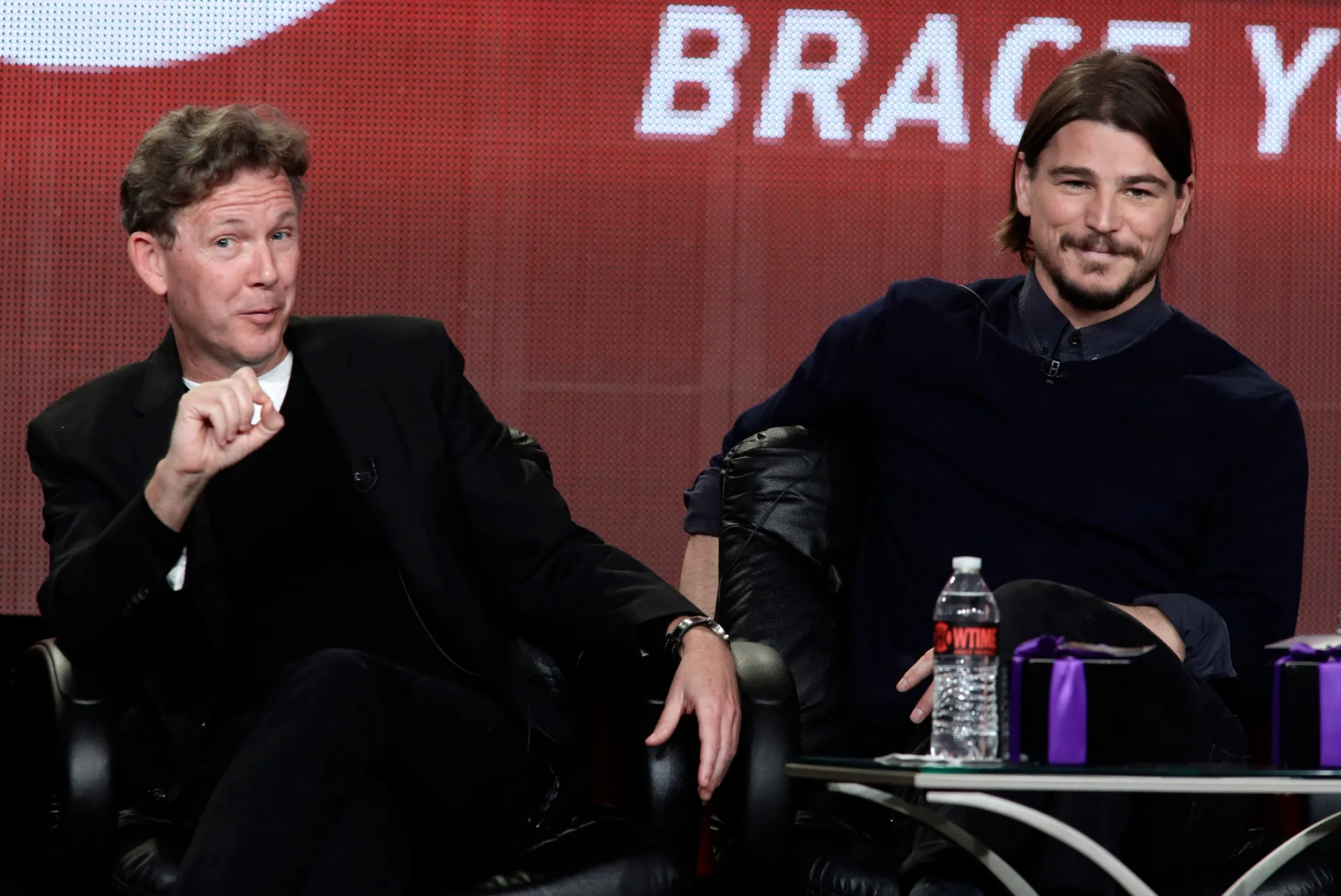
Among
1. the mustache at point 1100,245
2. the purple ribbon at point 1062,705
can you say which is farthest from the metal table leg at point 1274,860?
the mustache at point 1100,245

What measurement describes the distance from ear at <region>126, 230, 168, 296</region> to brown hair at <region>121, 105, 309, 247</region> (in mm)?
13

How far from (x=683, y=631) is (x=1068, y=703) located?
0.61 m

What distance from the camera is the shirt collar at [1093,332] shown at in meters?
2.60

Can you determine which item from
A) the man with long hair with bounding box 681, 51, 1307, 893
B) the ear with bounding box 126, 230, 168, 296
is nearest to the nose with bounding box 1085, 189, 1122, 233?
the man with long hair with bounding box 681, 51, 1307, 893

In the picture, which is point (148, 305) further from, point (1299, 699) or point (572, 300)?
point (1299, 699)

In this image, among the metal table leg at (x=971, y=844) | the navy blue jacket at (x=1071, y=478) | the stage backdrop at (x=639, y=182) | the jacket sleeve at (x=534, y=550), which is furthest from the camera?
the stage backdrop at (x=639, y=182)

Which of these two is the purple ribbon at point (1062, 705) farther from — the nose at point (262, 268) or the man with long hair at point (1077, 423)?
the nose at point (262, 268)

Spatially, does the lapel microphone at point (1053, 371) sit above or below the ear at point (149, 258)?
below

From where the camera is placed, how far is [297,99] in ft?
12.5

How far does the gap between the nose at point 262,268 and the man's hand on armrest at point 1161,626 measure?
4.13 feet

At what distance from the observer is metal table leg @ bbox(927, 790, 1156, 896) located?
5.20 ft

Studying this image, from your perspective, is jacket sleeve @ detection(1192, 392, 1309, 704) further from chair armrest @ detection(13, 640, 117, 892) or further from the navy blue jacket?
chair armrest @ detection(13, 640, 117, 892)

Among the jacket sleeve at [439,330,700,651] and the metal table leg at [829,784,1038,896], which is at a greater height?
the jacket sleeve at [439,330,700,651]

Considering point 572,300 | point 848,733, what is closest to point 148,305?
point 572,300
